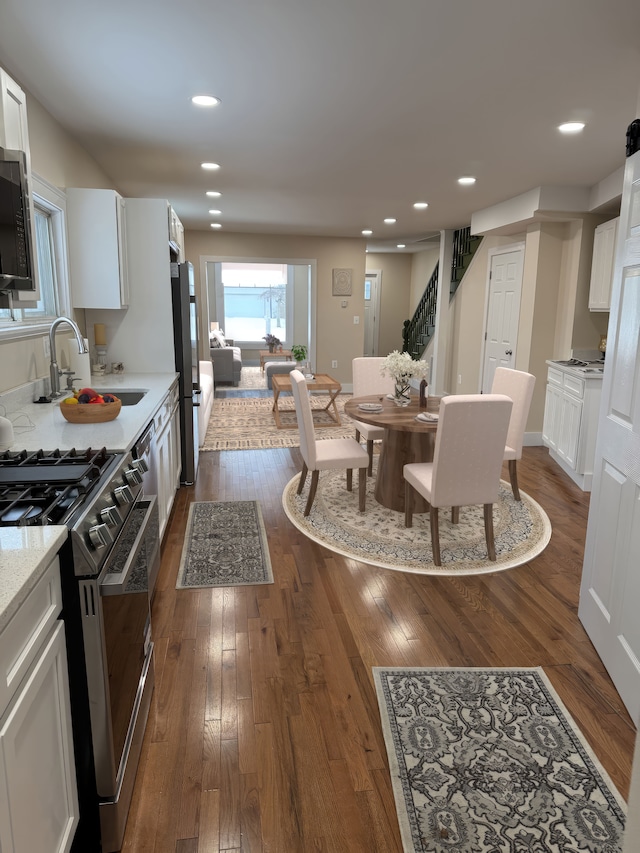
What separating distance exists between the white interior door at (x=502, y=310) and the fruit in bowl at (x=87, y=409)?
4.93 metres

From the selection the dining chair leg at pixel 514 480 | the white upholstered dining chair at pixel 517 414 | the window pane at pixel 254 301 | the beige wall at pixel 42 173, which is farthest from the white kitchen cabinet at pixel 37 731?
the window pane at pixel 254 301

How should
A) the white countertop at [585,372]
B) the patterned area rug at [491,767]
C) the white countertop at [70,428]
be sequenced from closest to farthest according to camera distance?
the patterned area rug at [491,767]
the white countertop at [70,428]
the white countertop at [585,372]

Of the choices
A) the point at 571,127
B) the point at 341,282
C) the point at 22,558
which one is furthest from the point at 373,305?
the point at 22,558

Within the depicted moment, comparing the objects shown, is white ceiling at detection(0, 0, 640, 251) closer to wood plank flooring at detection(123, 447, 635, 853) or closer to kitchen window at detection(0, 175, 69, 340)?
kitchen window at detection(0, 175, 69, 340)

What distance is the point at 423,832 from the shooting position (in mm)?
1559

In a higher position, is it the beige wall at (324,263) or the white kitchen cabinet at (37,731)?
the beige wall at (324,263)

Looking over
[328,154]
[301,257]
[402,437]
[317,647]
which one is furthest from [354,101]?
[301,257]

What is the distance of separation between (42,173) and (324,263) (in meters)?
6.20

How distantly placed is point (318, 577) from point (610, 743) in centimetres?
154

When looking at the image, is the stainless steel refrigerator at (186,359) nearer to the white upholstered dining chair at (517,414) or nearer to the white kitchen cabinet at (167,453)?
the white kitchen cabinet at (167,453)

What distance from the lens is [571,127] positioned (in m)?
3.37

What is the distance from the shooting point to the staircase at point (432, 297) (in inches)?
307

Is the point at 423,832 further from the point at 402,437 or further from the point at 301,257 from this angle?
the point at 301,257

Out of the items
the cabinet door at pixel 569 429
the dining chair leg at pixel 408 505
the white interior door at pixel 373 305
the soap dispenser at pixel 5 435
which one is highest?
the white interior door at pixel 373 305
